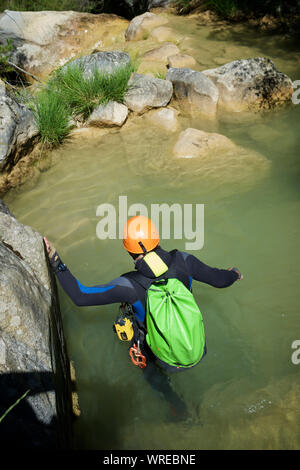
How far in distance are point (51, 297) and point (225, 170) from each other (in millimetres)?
3117

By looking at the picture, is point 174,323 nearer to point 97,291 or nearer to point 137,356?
point 97,291

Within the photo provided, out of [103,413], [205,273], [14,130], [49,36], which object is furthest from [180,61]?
[103,413]

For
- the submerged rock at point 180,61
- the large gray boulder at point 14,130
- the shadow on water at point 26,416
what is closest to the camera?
the shadow on water at point 26,416

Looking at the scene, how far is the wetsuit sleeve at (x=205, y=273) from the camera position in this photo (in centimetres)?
234

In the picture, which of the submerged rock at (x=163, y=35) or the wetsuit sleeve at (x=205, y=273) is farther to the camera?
the submerged rock at (x=163, y=35)

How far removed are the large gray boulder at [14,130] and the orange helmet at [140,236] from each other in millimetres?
3178

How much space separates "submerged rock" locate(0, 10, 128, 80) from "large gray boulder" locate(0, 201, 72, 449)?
230 inches

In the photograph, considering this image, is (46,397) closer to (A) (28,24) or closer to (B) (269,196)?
(B) (269,196)

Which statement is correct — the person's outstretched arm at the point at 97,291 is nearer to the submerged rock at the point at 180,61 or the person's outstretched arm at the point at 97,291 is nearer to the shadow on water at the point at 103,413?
the shadow on water at the point at 103,413

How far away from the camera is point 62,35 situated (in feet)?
25.5

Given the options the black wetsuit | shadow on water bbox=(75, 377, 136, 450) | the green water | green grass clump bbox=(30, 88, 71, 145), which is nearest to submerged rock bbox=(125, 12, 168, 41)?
the green water

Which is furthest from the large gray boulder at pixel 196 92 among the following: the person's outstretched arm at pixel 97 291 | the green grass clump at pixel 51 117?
the person's outstretched arm at pixel 97 291

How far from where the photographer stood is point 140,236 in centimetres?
216

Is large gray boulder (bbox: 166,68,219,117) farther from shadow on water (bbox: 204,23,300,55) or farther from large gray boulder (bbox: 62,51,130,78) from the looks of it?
shadow on water (bbox: 204,23,300,55)
